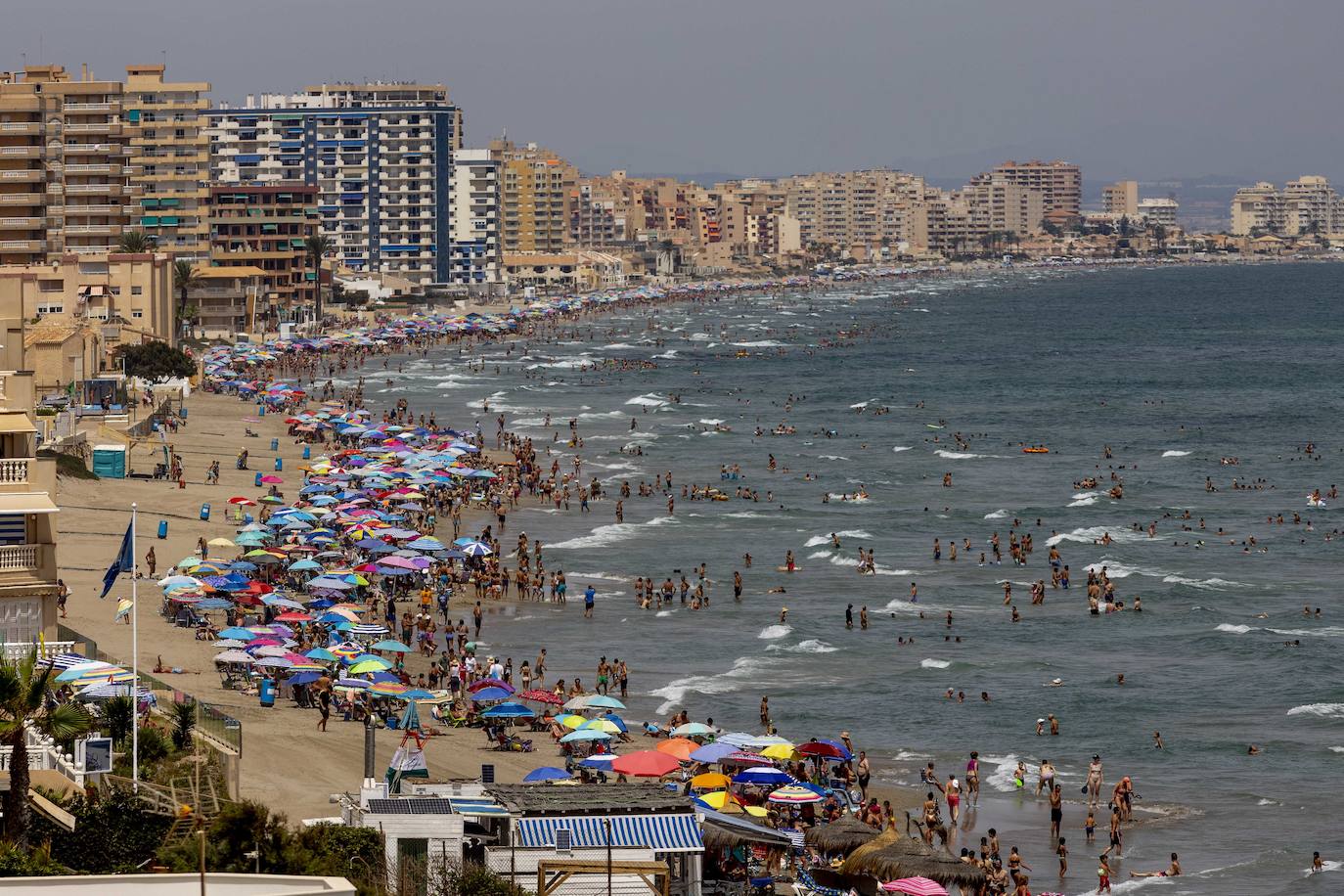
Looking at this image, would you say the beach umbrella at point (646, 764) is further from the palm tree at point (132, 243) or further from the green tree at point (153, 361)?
the palm tree at point (132, 243)

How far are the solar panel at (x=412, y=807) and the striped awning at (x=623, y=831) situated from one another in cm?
86

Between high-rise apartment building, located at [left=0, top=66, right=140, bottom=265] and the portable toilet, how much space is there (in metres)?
49.9

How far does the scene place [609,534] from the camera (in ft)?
197

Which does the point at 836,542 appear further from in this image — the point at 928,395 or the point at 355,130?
the point at 355,130

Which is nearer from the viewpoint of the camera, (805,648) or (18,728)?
(18,728)

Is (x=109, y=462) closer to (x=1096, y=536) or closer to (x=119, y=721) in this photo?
(x=1096, y=536)

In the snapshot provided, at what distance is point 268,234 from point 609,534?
92.8 meters

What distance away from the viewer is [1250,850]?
3059 cm

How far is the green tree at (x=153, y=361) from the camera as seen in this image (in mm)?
83938

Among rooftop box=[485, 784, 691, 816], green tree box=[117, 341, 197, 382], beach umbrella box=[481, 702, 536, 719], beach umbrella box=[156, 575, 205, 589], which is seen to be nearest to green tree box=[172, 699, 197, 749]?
rooftop box=[485, 784, 691, 816]

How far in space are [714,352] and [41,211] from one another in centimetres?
5116

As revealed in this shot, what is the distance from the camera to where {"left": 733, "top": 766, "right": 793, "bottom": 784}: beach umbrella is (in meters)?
31.3

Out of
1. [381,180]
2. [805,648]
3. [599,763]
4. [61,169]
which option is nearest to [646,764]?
[599,763]

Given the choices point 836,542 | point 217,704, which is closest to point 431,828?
point 217,704
